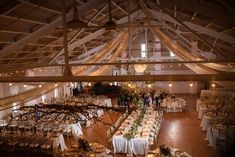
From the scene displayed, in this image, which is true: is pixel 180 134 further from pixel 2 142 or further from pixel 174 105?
pixel 2 142

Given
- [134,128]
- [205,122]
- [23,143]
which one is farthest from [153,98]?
[23,143]

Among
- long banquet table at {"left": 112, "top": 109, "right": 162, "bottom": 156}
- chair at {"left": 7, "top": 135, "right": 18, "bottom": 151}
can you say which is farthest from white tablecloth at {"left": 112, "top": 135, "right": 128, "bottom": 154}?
chair at {"left": 7, "top": 135, "right": 18, "bottom": 151}

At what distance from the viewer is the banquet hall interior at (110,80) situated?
19.9 ft

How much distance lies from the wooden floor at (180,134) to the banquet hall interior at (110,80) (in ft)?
0.12

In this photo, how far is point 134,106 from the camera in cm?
1496

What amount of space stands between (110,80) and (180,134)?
7.88 metres

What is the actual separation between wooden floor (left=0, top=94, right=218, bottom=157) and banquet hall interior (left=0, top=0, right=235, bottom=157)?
36 millimetres

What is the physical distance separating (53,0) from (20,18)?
1.05m

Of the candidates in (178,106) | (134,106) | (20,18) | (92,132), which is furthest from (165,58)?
(20,18)

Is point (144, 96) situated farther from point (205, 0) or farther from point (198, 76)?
point (198, 76)

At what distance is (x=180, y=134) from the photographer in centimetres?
1252

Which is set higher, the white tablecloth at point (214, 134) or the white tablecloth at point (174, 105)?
the white tablecloth at point (174, 105)

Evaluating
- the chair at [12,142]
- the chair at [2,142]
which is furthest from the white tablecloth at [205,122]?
the chair at [2,142]

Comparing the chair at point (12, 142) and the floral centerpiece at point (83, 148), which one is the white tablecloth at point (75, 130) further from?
the floral centerpiece at point (83, 148)
